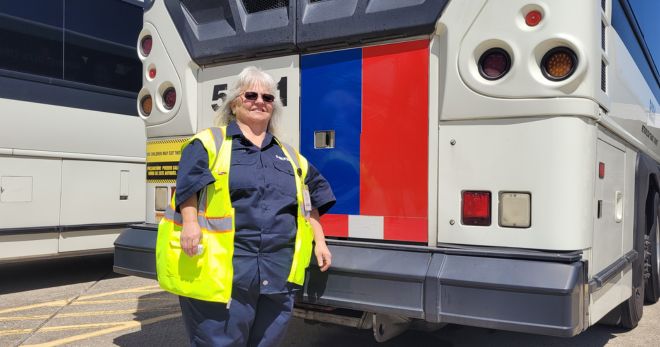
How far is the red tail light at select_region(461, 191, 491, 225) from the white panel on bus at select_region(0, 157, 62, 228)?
4374 mm

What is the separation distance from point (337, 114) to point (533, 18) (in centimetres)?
107

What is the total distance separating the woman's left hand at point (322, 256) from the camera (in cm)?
271

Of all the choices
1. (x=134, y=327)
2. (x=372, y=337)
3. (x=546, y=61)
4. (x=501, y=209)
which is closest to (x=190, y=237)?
(x=501, y=209)

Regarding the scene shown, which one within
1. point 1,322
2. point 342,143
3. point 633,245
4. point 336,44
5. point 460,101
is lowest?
point 1,322

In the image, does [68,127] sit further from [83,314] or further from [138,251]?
[138,251]

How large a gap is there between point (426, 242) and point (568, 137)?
0.80 metres

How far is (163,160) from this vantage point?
3734mm

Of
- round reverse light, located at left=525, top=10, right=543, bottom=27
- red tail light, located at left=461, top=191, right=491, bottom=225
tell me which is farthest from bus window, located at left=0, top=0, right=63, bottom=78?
round reverse light, located at left=525, top=10, right=543, bottom=27

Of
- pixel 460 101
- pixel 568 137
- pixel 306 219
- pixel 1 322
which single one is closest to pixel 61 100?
pixel 1 322

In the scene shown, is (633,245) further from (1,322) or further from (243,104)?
(1,322)

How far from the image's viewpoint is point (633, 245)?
377cm

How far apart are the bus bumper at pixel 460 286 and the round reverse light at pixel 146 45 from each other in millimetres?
1936

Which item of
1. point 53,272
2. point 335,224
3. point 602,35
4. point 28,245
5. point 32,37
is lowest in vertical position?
point 53,272

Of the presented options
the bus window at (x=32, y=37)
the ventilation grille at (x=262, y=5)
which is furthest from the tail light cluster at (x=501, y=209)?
A: the bus window at (x=32, y=37)
